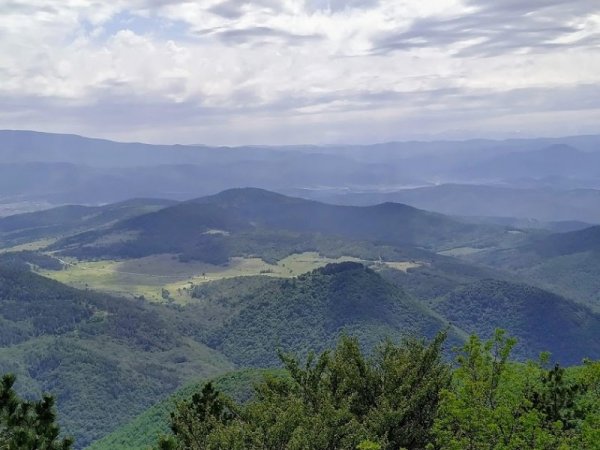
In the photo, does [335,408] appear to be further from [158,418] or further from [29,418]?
[158,418]

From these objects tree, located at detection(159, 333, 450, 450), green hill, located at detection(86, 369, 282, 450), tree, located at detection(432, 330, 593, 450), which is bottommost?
green hill, located at detection(86, 369, 282, 450)

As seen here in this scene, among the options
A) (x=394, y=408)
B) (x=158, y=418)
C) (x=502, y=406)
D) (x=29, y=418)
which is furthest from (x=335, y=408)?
(x=158, y=418)

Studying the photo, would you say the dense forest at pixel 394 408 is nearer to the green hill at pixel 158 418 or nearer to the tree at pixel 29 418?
the tree at pixel 29 418

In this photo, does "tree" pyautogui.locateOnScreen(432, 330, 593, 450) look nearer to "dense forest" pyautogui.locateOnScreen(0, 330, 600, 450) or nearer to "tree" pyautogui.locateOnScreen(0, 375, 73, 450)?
"dense forest" pyautogui.locateOnScreen(0, 330, 600, 450)

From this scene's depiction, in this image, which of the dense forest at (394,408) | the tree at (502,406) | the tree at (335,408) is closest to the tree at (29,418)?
the dense forest at (394,408)

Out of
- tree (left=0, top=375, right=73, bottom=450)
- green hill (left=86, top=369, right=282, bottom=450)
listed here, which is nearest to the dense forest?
tree (left=0, top=375, right=73, bottom=450)

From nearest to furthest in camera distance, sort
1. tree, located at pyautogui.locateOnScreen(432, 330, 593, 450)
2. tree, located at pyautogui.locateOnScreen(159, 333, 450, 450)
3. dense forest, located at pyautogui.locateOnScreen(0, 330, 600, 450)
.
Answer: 1. tree, located at pyautogui.locateOnScreen(432, 330, 593, 450)
2. dense forest, located at pyautogui.locateOnScreen(0, 330, 600, 450)
3. tree, located at pyautogui.locateOnScreen(159, 333, 450, 450)

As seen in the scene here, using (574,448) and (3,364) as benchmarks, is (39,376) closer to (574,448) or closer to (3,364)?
(3,364)

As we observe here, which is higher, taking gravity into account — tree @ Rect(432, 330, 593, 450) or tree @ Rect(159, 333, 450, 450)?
tree @ Rect(432, 330, 593, 450)
